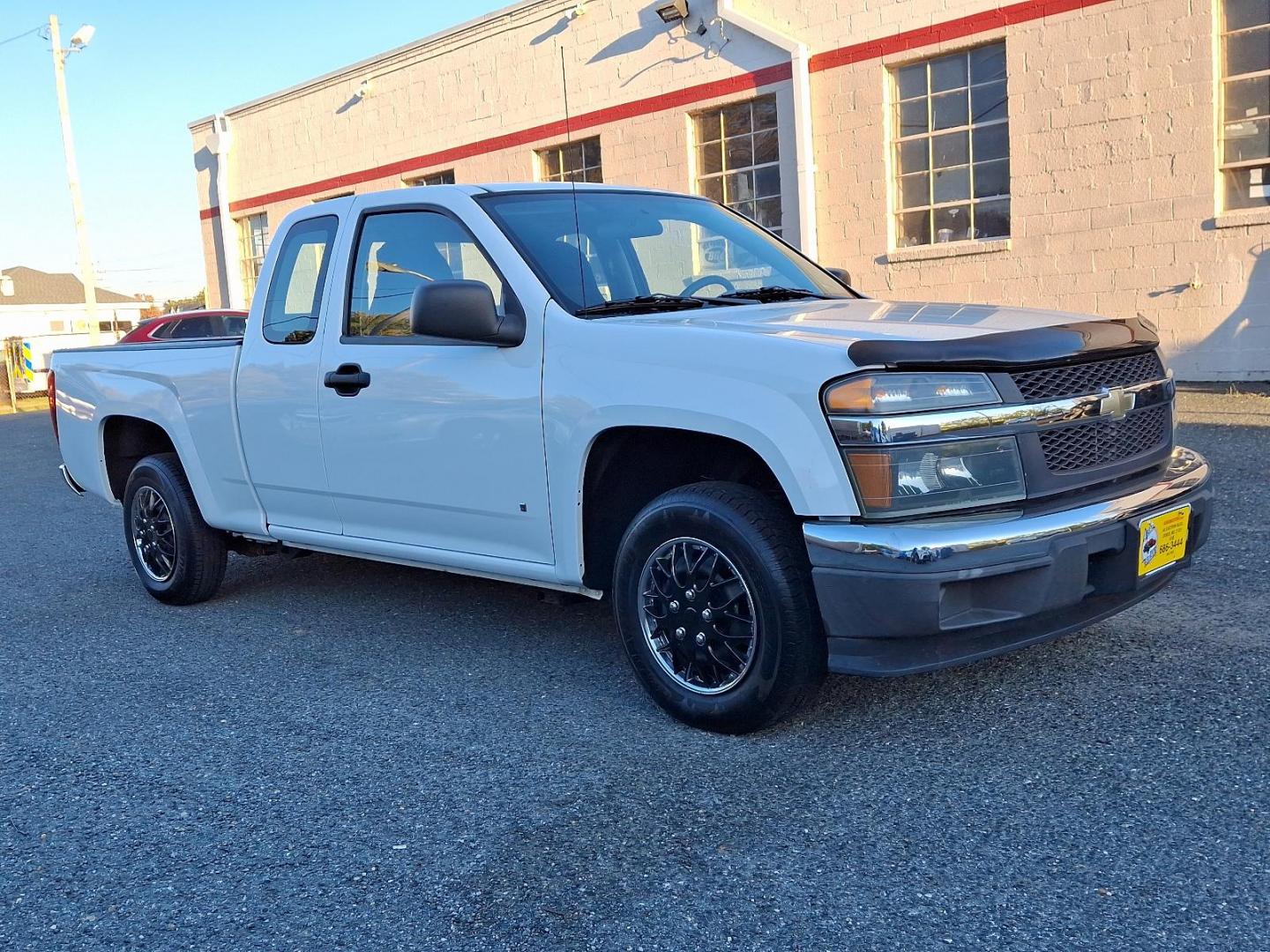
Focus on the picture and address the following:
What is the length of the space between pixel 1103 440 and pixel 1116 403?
0.44ft

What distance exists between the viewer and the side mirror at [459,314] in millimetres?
4070

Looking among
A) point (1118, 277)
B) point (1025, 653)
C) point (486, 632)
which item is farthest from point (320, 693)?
point (1118, 277)

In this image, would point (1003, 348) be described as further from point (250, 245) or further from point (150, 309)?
point (150, 309)

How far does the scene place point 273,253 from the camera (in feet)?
18.0

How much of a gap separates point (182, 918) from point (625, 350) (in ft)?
6.87

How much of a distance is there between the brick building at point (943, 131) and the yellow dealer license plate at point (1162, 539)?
549cm

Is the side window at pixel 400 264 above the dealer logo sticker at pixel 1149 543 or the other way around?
above

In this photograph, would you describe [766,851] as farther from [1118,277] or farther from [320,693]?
[1118,277]

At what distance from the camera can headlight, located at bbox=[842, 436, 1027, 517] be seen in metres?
3.31

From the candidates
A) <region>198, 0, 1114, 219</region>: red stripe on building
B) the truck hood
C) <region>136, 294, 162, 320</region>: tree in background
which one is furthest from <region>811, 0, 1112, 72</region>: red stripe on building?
<region>136, 294, 162, 320</region>: tree in background

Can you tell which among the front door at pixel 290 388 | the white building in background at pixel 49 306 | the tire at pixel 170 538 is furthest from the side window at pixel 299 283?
the white building in background at pixel 49 306

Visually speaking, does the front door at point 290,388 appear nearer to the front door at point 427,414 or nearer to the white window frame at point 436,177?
the front door at point 427,414

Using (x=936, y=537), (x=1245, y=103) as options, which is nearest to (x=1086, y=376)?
(x=936, y=537)

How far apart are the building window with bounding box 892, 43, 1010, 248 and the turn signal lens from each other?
994cm
